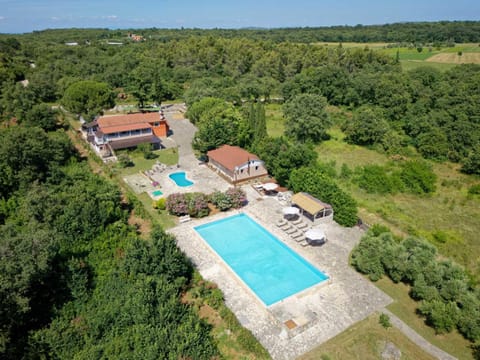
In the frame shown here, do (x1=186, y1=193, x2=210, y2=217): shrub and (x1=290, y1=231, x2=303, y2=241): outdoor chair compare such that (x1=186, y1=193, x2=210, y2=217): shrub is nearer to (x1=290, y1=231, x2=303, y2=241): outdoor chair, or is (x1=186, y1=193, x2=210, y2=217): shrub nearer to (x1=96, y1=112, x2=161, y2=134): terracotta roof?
(x1=290, y1=231, x2=303, y2=241): outdoor chair

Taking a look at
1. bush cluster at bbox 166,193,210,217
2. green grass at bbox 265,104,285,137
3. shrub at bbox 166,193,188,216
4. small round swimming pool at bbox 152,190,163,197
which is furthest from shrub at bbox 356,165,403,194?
small round swimming pool at bbox 152,190,163,197

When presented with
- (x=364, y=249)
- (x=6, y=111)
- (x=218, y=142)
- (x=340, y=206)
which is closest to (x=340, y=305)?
(x=364, y=249)

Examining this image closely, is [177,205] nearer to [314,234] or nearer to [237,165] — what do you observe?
[237,165]

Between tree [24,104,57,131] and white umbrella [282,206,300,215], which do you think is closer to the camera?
white umbrella [282,206,300,215]

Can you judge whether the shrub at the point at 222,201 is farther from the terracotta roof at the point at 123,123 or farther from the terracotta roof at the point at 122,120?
the terracotta roof at the point at 122,120

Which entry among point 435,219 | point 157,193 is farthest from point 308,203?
point 157,193
